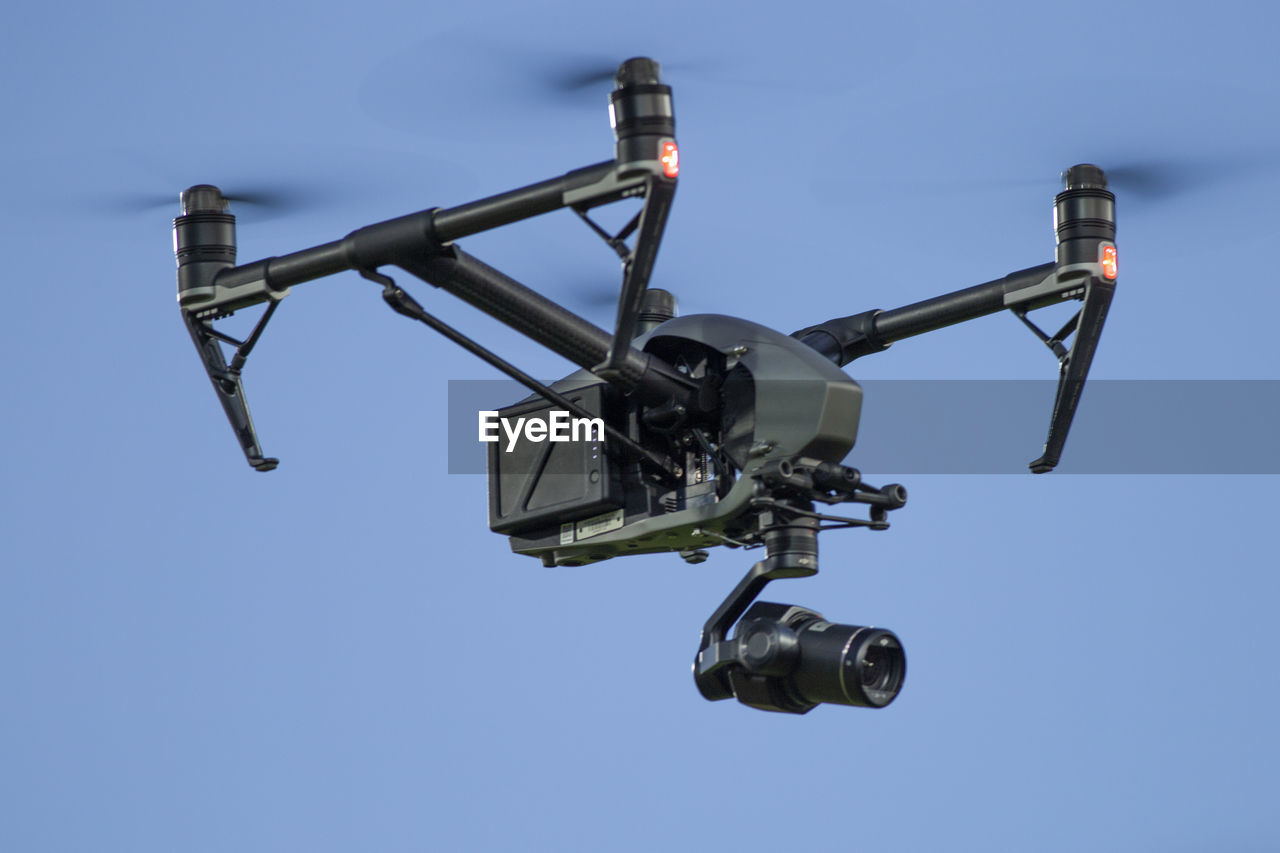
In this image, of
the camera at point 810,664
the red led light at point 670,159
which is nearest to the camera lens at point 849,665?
the camera at point 810,664

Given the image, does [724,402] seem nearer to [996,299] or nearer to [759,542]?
[759,542]

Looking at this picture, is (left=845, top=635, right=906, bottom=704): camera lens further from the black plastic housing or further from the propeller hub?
the propeller hub

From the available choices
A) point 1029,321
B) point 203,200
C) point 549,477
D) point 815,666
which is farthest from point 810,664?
point 203,200

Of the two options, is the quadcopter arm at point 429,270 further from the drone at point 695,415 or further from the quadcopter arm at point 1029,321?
the quadcopter arm at point 1029,321

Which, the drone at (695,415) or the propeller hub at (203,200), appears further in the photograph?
the propeller hub at (203,200)

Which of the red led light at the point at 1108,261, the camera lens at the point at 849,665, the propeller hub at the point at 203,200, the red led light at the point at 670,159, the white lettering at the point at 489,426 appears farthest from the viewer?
the white lettering at the point at 489,426

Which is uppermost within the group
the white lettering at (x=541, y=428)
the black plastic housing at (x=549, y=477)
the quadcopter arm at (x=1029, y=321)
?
the quadcopter arm at (x=1029, y=321)

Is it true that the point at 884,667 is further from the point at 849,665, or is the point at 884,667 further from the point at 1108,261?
the point at 1108,261

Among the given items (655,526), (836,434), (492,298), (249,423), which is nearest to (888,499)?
(836,434)
